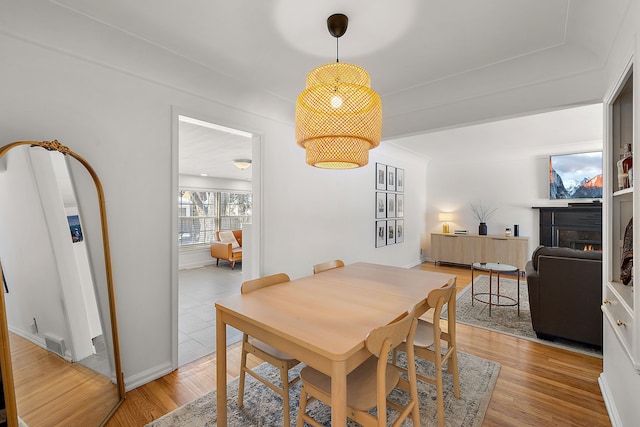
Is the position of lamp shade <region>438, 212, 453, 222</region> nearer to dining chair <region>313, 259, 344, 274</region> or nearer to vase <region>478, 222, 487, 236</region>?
vase <region>478, 222, 487, 236</region>

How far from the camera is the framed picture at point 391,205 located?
5273 mm

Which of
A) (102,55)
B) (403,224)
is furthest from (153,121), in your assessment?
(403,224)

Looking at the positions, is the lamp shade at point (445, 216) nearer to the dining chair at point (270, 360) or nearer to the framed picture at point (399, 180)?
the framed picture at point (399, 180)

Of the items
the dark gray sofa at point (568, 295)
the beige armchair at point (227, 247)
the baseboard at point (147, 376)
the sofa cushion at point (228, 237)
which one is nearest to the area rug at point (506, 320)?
the dark gray sofa at point (568, 295)

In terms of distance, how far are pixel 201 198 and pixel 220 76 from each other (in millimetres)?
5740

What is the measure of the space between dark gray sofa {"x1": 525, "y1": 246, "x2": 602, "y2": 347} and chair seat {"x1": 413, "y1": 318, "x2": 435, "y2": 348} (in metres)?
1.61

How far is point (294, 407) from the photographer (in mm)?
1848

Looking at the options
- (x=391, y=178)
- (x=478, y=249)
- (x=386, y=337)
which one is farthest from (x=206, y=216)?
(x=386, y=337)

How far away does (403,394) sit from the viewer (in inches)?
78.2

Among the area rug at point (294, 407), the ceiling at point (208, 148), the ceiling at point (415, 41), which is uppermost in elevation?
the ceiling at point (415, 41)

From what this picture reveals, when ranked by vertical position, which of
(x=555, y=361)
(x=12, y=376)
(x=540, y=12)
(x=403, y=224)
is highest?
(x=540, y=12)

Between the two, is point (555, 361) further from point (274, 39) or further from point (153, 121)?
point (153, 121)

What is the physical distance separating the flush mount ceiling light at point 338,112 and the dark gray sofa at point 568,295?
7.90ft

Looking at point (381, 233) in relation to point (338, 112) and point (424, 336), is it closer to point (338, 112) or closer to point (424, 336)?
point (424, 336)
